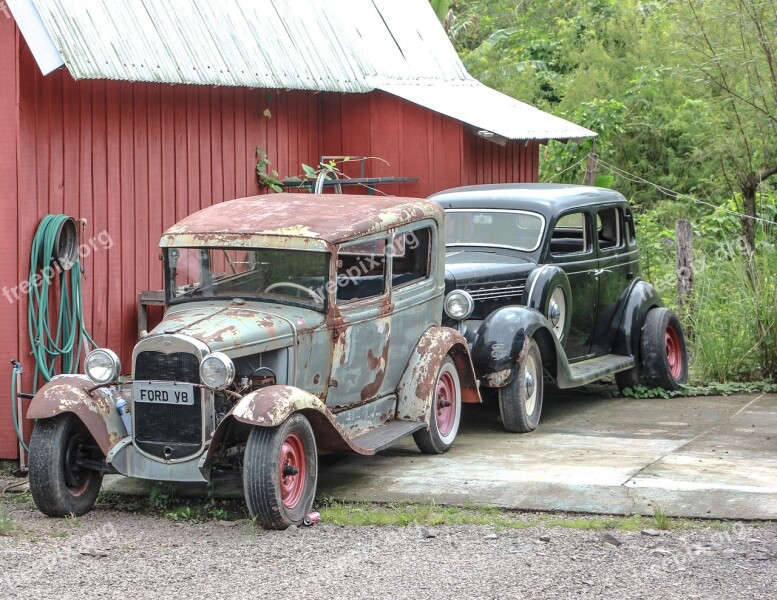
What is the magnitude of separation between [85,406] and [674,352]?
610 cm

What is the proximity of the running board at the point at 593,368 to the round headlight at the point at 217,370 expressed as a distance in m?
3.82

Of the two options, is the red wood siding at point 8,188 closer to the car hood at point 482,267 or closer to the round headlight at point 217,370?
the round headlight at point 217,370

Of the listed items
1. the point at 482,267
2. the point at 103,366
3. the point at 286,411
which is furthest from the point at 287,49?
the point at 286,411

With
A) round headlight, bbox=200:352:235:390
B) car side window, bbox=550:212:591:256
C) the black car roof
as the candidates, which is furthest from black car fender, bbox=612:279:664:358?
round headlight, bbox=200:352:235:390

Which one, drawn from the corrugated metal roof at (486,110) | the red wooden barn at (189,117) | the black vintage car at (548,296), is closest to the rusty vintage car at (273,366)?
the black vintage car at (548,296)

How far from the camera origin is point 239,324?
6.39m

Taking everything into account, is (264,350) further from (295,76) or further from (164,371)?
(295,76)

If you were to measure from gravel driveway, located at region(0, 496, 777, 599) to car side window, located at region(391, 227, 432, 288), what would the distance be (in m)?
2.14

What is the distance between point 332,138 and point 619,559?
668cm

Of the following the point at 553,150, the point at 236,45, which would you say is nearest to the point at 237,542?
the point at 236,45

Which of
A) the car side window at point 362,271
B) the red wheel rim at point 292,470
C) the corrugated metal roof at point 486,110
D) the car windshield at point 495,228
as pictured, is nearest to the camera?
the red wheel rim at point 292,470

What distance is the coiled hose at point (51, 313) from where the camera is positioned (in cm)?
750

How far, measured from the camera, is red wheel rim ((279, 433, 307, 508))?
6094 millimetres

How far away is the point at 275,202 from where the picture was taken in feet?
24.2
